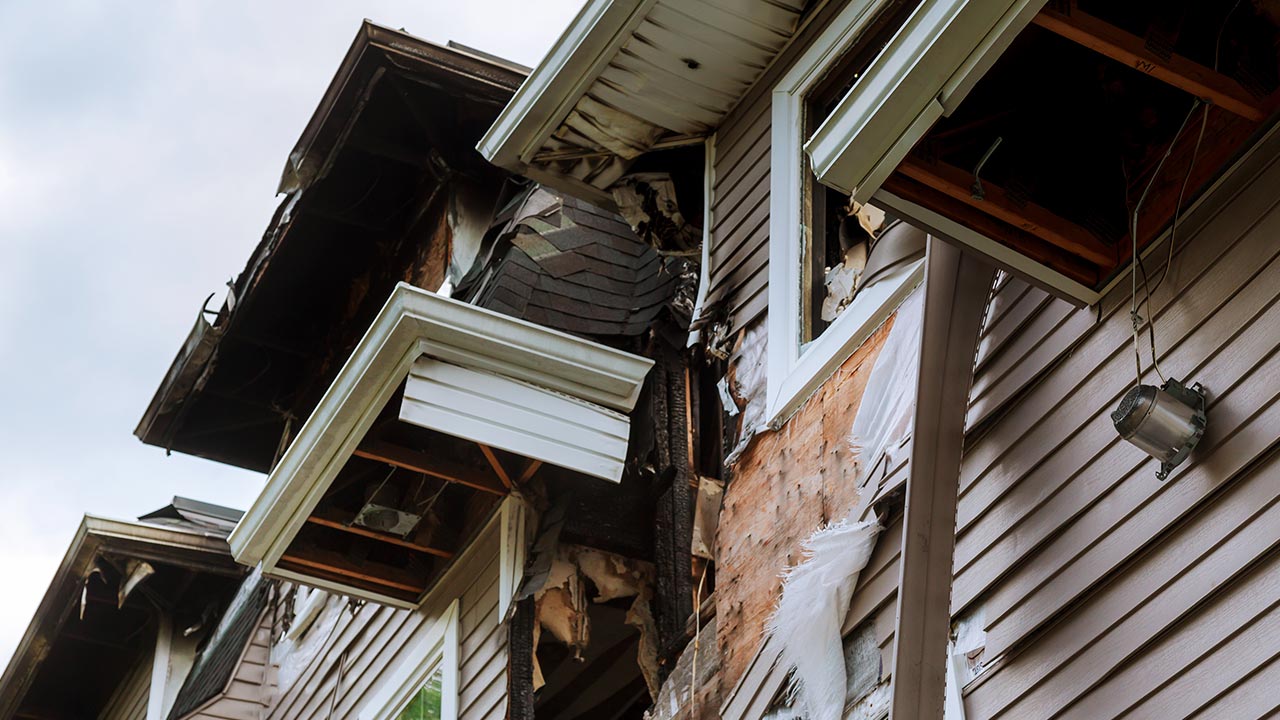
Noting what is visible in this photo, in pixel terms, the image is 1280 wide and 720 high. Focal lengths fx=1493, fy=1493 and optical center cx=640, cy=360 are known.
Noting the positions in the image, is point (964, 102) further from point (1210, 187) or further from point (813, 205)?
point (813, 205)

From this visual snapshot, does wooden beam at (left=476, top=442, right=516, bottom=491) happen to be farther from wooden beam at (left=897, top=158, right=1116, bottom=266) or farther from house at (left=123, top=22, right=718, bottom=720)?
wooden beam at (left=897, top=158, right=1116, bottom=266)

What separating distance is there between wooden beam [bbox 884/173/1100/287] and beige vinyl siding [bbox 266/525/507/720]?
476 cm

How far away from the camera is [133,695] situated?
572 inches

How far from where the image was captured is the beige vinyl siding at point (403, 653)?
8.52 meters

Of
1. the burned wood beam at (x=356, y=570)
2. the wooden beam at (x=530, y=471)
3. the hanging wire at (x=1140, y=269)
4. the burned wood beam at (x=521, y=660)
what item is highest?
the wooden beam at (x=530, y=471)

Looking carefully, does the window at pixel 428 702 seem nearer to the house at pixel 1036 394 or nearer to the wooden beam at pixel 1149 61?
the house at pixel 1036 394

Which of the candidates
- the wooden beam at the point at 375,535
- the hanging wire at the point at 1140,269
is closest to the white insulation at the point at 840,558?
the hanging wire at the point at 1140,269

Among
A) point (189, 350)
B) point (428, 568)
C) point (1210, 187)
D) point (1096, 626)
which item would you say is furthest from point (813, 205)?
point (189, 350)

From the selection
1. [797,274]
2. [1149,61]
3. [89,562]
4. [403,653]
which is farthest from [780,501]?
[89,562]

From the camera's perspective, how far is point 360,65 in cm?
1031

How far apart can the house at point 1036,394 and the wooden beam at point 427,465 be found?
10.2ft

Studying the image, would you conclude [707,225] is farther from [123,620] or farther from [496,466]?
[123,620]

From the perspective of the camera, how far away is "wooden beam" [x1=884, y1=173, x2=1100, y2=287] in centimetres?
429

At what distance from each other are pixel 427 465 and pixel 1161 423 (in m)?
5.59
